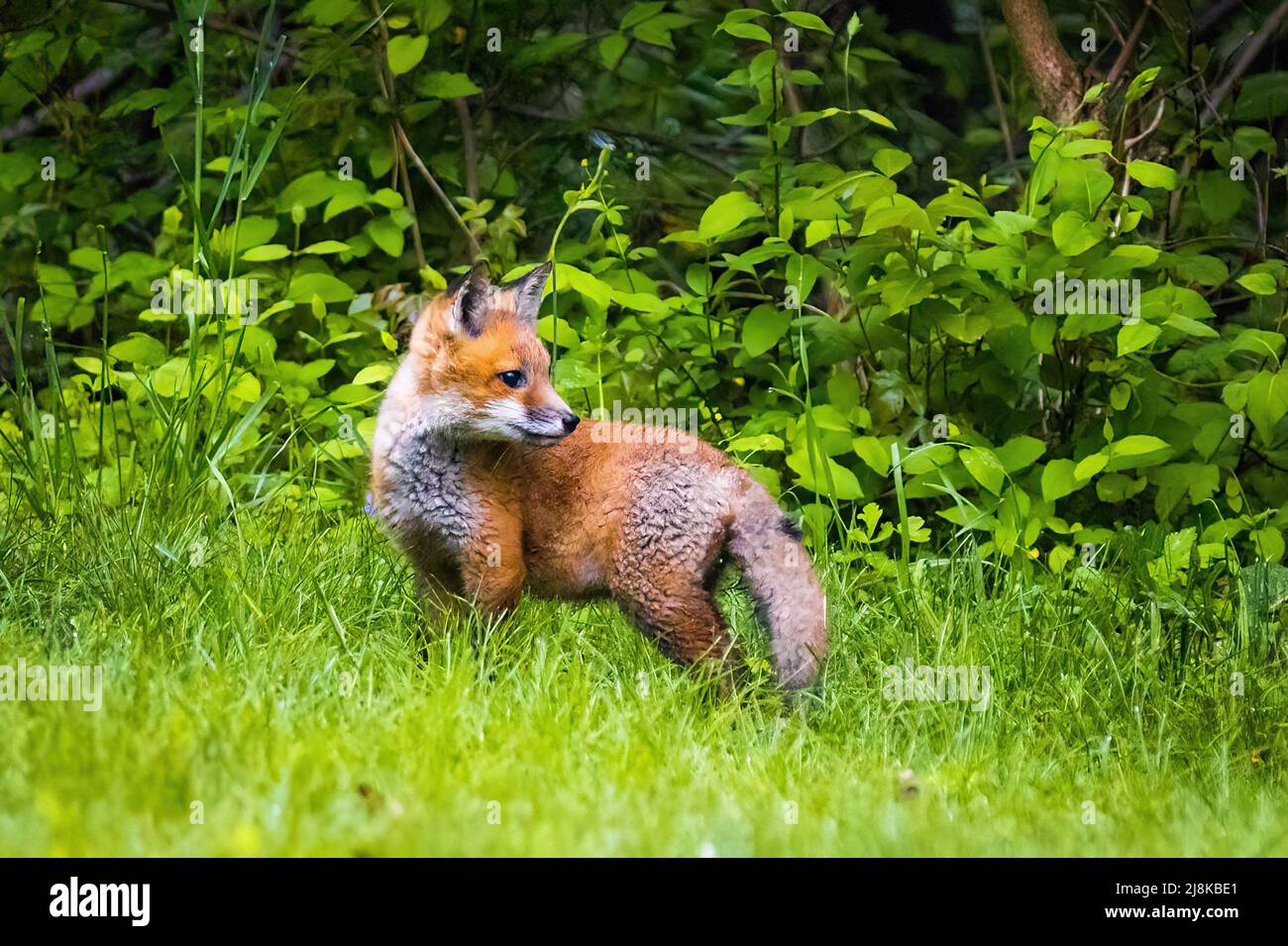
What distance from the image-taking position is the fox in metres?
4.30

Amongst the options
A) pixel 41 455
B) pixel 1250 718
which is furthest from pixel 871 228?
pixel 41 455

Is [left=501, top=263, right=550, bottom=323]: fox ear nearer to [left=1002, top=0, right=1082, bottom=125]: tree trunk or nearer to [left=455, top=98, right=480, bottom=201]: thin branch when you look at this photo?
[left=1002, top=0, right=1082, bottom=125]: tree trunk

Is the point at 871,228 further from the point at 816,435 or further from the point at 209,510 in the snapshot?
the point at 209,510

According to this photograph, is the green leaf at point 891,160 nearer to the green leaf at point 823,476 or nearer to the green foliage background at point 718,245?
the green foliage background at point 718,245

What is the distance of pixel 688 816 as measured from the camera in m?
3.17

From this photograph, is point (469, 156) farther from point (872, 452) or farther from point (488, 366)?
point (488, 366)

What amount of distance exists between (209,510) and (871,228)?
2.73m

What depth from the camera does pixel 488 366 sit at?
14.4ft

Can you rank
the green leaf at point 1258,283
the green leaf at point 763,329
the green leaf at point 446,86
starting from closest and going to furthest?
the green leaf at point 1258,283, the green leaf at point 763,329, the green leaf at point 446,86

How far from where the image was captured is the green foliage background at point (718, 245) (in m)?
5.29

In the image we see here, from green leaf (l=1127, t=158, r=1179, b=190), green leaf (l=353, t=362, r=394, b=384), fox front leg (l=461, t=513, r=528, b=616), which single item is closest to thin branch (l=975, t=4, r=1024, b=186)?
green leaf (l=1127, t=158, r=1179, b=190)

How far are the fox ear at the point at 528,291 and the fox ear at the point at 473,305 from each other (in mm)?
118

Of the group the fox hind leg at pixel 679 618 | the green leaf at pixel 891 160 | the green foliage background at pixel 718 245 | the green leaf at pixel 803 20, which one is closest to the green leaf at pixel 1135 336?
the green foliage background at pixel 718 245

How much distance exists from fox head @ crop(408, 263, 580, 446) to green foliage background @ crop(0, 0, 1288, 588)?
3.46 ft
